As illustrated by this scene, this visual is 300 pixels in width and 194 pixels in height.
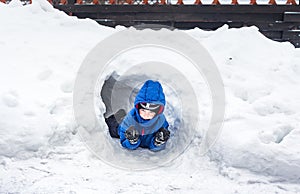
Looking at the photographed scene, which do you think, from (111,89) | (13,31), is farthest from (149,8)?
(13,31)

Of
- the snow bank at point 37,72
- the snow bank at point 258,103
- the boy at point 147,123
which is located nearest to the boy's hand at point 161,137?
the boy at point 147,123

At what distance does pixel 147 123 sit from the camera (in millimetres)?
3912

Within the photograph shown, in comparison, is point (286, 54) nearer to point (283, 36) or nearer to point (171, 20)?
point (283, 36)

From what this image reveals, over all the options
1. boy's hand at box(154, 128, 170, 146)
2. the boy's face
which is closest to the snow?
boy's hand at box(154, 128, 170, 146)

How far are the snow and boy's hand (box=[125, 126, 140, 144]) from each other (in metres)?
0.16

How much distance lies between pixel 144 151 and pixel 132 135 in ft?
0.98

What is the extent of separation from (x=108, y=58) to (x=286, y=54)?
252 centimetres

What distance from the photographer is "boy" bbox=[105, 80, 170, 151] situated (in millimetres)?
3662

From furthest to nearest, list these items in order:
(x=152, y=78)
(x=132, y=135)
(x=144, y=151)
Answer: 1. (x=152, y=78)
2. (x=144, y=151)
3. (x=132, y=135)

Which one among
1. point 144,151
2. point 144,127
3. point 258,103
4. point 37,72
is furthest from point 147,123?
point 37,72

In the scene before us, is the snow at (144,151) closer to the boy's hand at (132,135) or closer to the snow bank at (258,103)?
the snow bank at (258,103)

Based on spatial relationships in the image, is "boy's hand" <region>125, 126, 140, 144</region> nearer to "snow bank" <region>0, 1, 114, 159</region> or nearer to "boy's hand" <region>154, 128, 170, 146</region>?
"boy's hand" <region>154, 128, 170, 146</region>

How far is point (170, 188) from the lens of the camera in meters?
2.88

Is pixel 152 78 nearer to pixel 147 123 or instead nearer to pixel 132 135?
pixel 147 123
